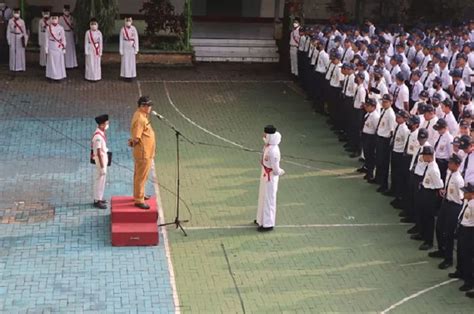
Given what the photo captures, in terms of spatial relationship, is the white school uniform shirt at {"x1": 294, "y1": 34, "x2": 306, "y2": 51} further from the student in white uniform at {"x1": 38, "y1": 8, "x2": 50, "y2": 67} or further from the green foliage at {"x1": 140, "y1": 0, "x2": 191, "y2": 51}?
the student in white uniform at {"x1": 38, "y1": 8, "x2": 50, "y2": 67}

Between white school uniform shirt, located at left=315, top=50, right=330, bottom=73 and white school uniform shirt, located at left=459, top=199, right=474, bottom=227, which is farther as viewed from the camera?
white school uniform shirt, located at left=315, top=50, right=330, bottom=73

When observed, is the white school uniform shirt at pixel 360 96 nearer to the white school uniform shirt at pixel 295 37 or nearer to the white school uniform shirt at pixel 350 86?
the white school uniform shirt at pixel 350 86

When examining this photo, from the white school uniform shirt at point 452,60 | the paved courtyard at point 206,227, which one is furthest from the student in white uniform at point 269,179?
the white school uniform shirt at point 452,60

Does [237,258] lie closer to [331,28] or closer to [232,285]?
[232,285]

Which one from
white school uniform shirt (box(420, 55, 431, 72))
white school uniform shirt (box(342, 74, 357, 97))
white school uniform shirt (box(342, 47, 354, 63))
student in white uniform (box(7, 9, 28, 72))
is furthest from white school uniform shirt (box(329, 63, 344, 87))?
student in white uniform (box(7, 9, 28, 72))

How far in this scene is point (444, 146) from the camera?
1333 centimetres

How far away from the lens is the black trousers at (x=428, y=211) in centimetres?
1241

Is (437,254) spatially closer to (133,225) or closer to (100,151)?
(133,225)

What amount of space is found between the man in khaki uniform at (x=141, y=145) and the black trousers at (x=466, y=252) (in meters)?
4.40

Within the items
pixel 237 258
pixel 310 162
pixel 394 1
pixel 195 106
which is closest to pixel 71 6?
pixel 195 106

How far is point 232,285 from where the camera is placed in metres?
11.4

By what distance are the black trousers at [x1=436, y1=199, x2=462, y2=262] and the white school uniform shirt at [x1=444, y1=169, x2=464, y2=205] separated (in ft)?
0.26

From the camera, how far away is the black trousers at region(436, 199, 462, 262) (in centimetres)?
1169

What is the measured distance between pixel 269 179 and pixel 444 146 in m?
2.83
